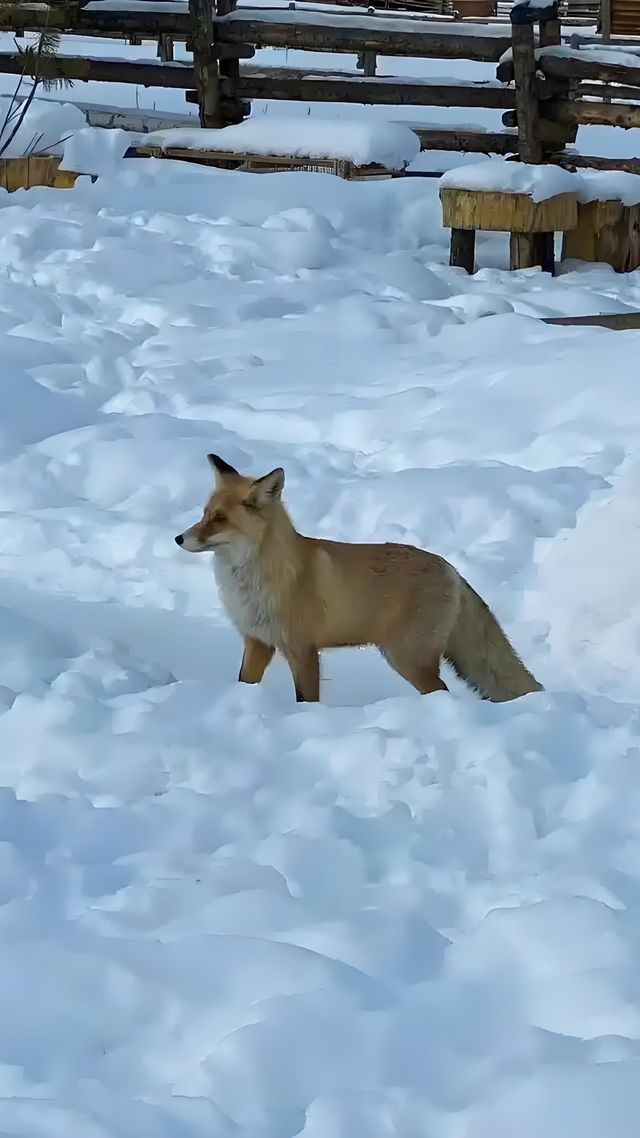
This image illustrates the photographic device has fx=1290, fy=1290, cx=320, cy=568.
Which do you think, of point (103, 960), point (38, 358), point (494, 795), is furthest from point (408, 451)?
point (103, 960)

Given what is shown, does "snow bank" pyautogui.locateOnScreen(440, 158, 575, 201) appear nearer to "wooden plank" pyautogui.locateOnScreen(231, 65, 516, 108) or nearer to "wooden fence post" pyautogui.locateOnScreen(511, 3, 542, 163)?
"wooden fence post" pyautogui.locateOnScreen(511, 3, 542, 163)

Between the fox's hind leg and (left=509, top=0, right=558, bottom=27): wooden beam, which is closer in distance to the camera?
the fox's hind leg

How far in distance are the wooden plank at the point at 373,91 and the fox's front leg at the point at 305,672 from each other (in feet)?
29.6

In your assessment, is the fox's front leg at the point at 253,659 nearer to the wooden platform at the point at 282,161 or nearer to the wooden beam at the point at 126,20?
the wooden platform at the point at 282,161

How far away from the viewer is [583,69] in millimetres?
10742

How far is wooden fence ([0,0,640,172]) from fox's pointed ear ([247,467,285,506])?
25.7 feet

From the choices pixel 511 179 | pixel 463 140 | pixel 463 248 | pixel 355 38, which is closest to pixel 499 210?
pixel 511 179

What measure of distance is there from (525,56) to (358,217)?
2.03 meters

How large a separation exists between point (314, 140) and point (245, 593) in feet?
25.9

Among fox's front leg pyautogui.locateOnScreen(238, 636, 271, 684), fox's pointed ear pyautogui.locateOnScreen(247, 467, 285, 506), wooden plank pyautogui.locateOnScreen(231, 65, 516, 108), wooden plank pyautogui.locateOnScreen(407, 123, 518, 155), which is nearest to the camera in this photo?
fox's pointed ear pyautogui.locateOnScreen(247, 467, 285, 506)

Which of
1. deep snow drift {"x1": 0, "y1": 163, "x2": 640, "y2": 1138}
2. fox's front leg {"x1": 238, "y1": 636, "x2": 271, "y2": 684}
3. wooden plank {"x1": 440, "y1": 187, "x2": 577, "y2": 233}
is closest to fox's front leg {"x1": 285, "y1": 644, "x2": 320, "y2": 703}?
fox's front leg {"x1": 238, "y1": 636, "x2": 271, "y2": 684}

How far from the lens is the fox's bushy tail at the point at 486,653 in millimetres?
4250

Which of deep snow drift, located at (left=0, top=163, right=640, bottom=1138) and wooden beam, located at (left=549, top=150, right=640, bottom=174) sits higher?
wooden beam, located at (left=549, top=150, right=640, bottom=174)

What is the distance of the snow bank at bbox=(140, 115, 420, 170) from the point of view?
10.9 m
